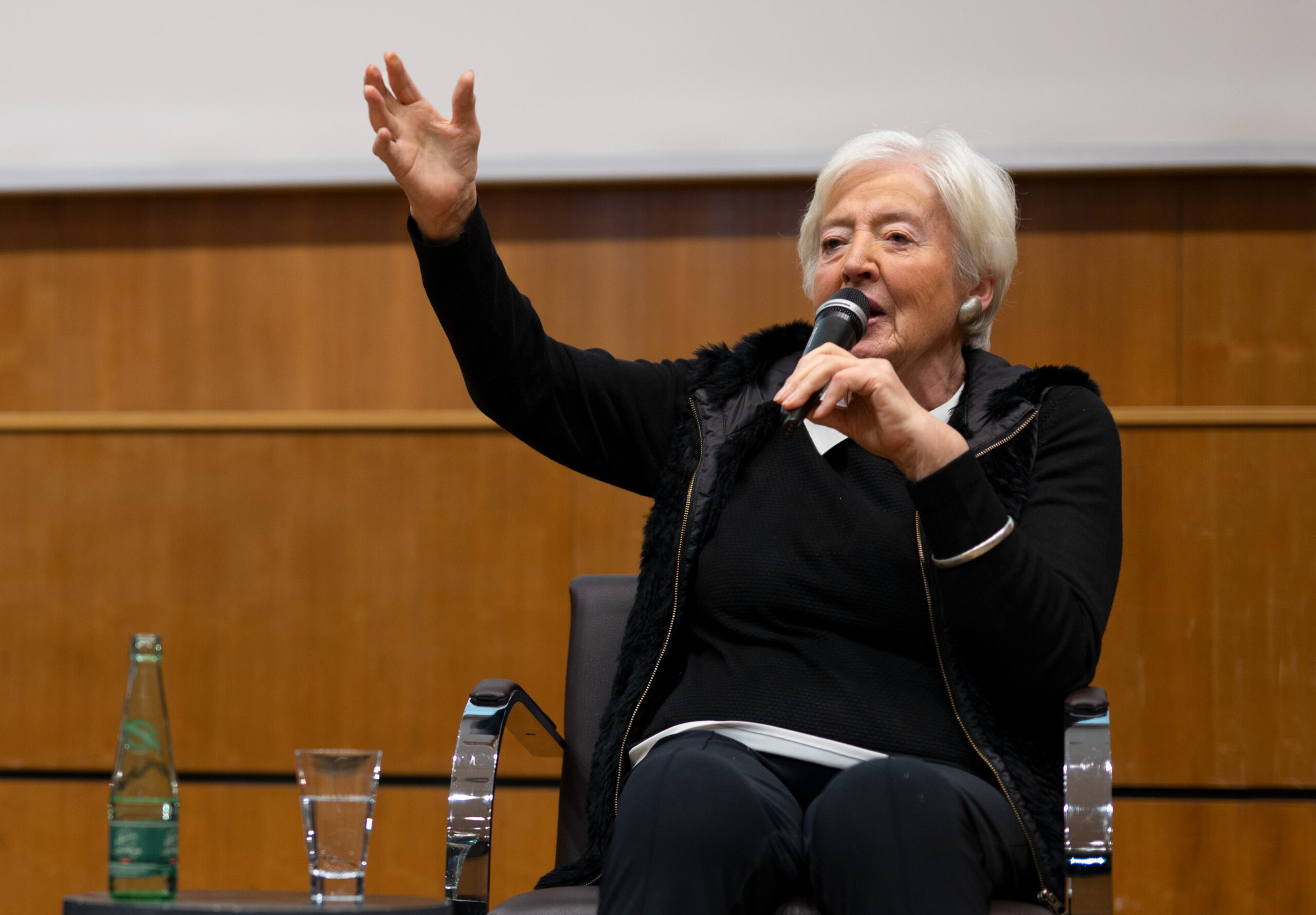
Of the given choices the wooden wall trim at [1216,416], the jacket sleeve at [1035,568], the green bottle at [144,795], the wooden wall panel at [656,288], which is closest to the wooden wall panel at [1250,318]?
the wooden wall trim at [1216,416]

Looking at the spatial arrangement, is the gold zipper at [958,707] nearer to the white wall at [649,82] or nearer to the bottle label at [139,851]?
the bottle label at [139,851]

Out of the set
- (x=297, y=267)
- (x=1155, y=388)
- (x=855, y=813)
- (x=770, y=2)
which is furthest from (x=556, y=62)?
(x=855, y=813)

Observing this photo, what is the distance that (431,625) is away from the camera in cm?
227

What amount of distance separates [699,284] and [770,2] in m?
0.52

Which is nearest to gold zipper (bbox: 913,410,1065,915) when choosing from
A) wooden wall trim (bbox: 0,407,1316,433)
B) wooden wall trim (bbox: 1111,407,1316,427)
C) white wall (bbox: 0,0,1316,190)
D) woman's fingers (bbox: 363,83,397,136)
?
woman's fingers (bbox: 363,83,397,136)

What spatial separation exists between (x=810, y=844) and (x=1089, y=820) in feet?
0.82

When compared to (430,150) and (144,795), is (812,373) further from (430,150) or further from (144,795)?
(144,795)

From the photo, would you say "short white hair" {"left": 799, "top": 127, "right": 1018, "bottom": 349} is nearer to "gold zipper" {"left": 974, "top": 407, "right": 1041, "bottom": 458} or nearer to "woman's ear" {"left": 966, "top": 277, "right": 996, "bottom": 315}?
"woman's ear" {"left": 966, "top": 277, "right": 996, "bottom": 315}

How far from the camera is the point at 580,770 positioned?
1534 mm

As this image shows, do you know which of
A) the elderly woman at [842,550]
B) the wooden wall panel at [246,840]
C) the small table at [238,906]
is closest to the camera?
the small table at [238,906]

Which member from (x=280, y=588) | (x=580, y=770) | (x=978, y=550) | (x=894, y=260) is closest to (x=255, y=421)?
(x=280, y=588)

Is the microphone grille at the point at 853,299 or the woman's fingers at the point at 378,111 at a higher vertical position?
the woman's fingers at the point at 378,111

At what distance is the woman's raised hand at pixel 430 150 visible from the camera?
1295 millimetres

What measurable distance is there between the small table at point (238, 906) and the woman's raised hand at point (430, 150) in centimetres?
71
